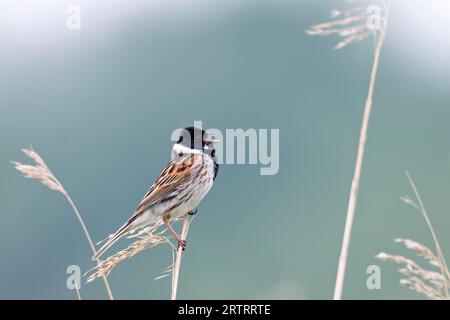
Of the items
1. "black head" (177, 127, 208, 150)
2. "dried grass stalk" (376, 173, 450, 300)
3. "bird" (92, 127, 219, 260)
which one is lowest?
"dried grass stalk" (376, 173, 450, 300)

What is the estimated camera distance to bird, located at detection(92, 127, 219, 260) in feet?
22.4

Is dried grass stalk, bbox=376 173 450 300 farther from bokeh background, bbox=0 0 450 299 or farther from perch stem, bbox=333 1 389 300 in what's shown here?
bokeh background, bbox=0 0 450 299

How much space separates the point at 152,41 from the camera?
186 meters

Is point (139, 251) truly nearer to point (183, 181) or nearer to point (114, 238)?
point (114, 238)

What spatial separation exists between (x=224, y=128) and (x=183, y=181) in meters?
93.3

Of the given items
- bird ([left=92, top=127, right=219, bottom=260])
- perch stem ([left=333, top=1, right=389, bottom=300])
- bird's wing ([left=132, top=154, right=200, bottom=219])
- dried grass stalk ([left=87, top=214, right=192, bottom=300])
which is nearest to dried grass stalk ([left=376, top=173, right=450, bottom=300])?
perch stem ([left=333, top=1, right=389, bottom=300])

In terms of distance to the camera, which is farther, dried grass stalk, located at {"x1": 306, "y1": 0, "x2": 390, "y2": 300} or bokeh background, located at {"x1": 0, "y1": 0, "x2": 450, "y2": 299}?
bokeh background, located at {"x1": 0, "y1": 0, "x2": 450, "y2": 299}

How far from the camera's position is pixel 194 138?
7.35 metres

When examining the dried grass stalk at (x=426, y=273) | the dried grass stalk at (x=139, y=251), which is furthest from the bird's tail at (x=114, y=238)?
the dried grass stalk at (x=426, y=273)

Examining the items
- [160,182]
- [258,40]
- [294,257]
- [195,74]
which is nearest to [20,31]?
[195,74]

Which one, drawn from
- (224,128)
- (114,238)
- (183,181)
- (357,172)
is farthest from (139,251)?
(224,128)

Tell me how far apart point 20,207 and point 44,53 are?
62084 mm

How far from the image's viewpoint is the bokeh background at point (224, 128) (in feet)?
242

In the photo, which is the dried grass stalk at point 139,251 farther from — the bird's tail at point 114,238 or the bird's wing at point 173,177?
the bird's wing at point 173,177
